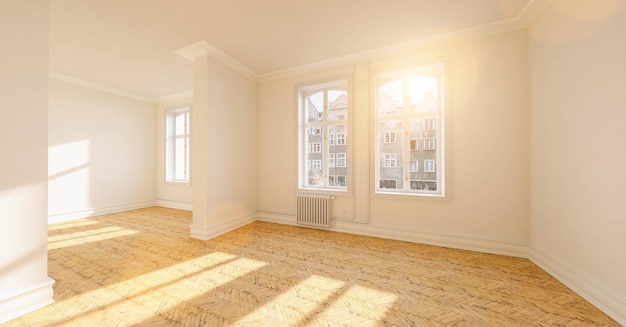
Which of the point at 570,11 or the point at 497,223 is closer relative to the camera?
the point at 570,11

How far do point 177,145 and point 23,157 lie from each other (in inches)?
212

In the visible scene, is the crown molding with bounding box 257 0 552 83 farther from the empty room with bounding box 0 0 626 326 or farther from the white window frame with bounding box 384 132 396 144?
the white window frame with bounding box 384 132 396 144

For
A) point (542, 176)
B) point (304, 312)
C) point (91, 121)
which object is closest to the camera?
point (304, 312)

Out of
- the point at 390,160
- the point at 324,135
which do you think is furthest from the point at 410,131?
the point at 324,135

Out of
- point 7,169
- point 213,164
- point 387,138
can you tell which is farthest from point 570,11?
point 7,169

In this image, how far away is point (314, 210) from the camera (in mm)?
4602

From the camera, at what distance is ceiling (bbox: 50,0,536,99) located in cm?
298

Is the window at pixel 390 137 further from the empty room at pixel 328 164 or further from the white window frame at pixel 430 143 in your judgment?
the white window frame at pixel 430 143

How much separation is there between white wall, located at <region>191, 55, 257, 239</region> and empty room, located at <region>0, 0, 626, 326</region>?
4 centimetres

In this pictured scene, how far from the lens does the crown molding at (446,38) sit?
118 inches

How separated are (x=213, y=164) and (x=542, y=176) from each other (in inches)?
192

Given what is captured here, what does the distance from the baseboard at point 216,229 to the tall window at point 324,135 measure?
4.83 feet

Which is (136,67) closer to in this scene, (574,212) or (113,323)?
(113,323)

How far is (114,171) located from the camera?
618 centimetres
